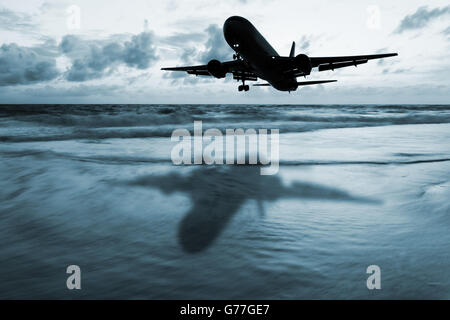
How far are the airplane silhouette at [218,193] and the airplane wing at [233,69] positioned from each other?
1266 cm

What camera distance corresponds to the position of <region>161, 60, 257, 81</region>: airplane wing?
2686cm

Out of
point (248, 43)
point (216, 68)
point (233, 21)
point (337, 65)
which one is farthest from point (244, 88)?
point (233, 21)

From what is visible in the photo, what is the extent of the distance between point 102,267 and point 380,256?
17.3 feet

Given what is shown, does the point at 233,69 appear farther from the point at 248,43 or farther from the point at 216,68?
the point at 248,43

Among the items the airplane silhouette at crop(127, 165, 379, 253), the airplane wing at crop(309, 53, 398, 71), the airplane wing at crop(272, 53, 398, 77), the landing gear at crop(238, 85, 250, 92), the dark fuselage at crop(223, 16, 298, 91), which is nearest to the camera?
the airplane silhouette at crop(127, 165, 379, 253)

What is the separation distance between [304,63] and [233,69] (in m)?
6.79

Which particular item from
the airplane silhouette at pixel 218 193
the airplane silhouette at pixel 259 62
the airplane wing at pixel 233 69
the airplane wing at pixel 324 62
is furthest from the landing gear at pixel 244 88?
the airplane silhouette at pixel 218 193

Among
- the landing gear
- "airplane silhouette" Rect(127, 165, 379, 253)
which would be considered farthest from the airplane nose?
"airplane silhouette" Rect(127, 165, 379, 253)

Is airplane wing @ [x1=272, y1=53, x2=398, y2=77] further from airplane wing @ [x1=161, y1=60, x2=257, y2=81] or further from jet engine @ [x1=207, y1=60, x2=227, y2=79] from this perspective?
jet engine @ [x1=207, y1=60, x2=227, y2=79]

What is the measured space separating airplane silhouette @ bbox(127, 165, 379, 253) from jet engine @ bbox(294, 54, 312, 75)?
9.62 meters

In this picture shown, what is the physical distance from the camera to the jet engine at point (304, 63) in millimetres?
22644

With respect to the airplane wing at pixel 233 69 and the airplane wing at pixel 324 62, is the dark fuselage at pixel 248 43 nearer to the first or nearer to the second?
the airplane wing at pixel 324 62
